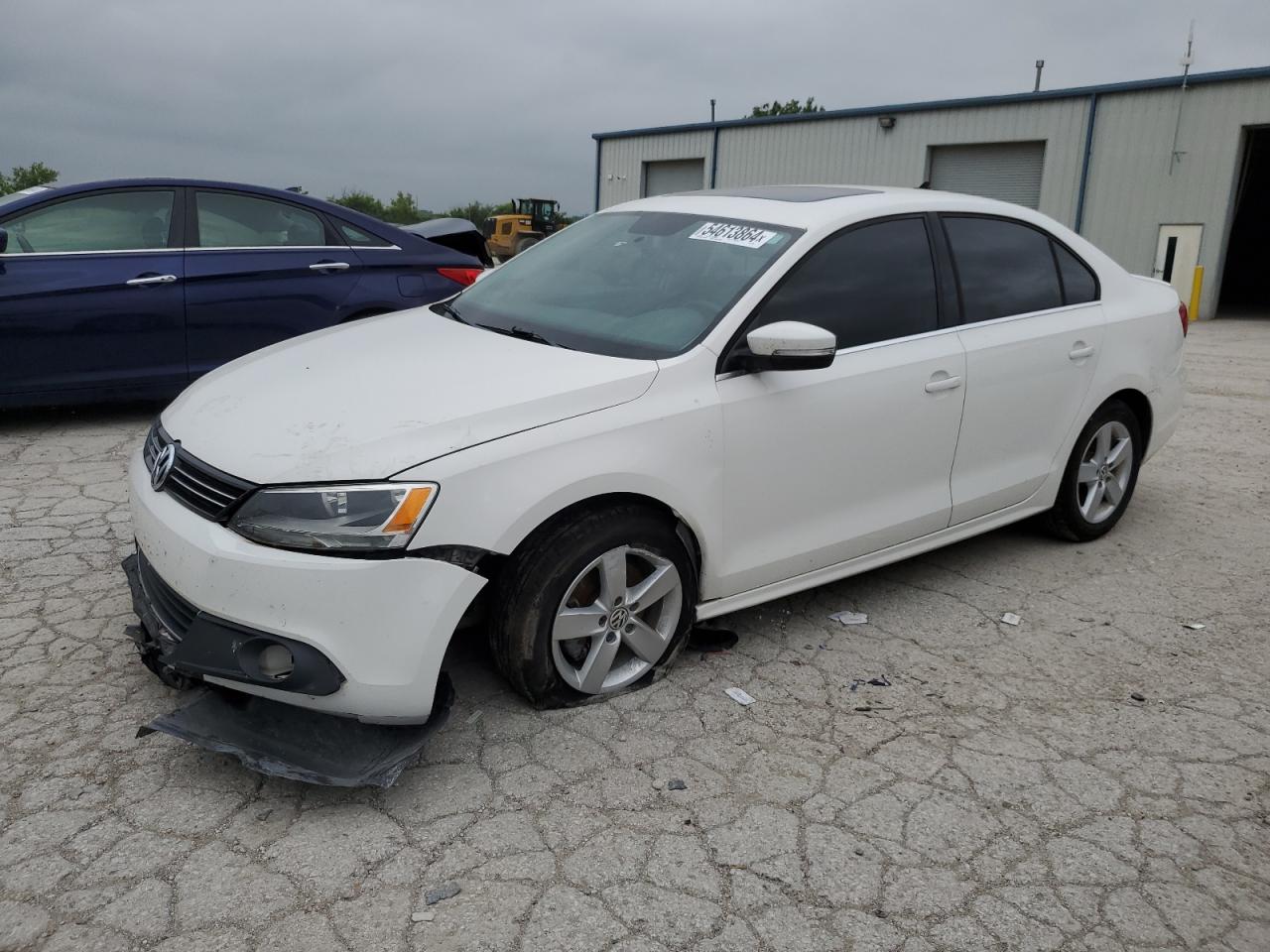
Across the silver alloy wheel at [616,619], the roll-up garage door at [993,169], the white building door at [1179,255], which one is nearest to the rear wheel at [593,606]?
the silver alloy wheel at [616,619]

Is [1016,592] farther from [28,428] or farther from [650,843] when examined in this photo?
[28,428]

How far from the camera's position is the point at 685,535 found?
3.32 meters

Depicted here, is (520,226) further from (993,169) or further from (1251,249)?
(1251,249)

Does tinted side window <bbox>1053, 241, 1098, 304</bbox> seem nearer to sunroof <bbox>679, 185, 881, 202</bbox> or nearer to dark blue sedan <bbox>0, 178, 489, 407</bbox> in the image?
sunroof <bbox>679, 185, 881, 202</bbox>

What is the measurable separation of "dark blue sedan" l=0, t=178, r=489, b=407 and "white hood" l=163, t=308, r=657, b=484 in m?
3.15

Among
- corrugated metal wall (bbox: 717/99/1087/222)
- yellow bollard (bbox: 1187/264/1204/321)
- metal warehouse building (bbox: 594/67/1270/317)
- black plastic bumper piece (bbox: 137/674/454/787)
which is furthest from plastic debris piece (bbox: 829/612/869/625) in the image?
corrugated metal wall (bbox: 717/99/1087/222)

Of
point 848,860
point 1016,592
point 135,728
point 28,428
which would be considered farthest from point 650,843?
point 28,428

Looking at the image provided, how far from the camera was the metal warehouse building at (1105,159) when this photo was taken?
1898 centimetres

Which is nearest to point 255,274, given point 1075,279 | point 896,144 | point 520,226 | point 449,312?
point 449,312

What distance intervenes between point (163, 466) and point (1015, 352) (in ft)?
10.4

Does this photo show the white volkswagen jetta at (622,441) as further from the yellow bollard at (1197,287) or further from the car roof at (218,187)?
the yellow bollard at (1197,287)

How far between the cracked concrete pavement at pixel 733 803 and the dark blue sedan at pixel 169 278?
7.61 feet

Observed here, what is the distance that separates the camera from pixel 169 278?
6.34 metres

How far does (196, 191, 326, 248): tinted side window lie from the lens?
6.57 m
